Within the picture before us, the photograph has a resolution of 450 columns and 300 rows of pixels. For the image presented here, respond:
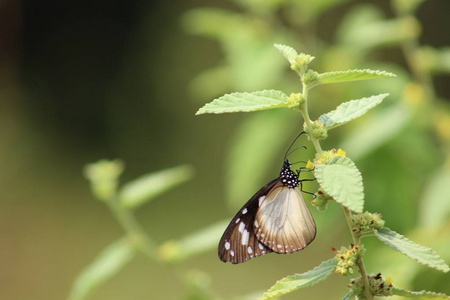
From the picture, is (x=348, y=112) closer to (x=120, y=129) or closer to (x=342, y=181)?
(x=342, y=181)

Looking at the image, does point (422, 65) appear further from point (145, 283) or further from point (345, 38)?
point (145, 283)

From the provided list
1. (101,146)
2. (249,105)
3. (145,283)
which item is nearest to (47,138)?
(101,146)

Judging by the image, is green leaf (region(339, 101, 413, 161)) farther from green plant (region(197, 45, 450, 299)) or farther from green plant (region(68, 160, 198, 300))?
green plant (region(197, 45, 450, 299))

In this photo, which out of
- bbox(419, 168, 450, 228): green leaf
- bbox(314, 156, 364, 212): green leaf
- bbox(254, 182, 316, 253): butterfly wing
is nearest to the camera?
bbox(314, 156, 364, 212): green leaf

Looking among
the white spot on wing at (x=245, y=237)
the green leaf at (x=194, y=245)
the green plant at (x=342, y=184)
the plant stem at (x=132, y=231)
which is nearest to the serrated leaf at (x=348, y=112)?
the green plant at (x=342, y=184)

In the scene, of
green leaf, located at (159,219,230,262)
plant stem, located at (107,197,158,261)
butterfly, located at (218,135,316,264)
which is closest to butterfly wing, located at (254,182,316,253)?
butterfly, located at (218,135,316,264)
